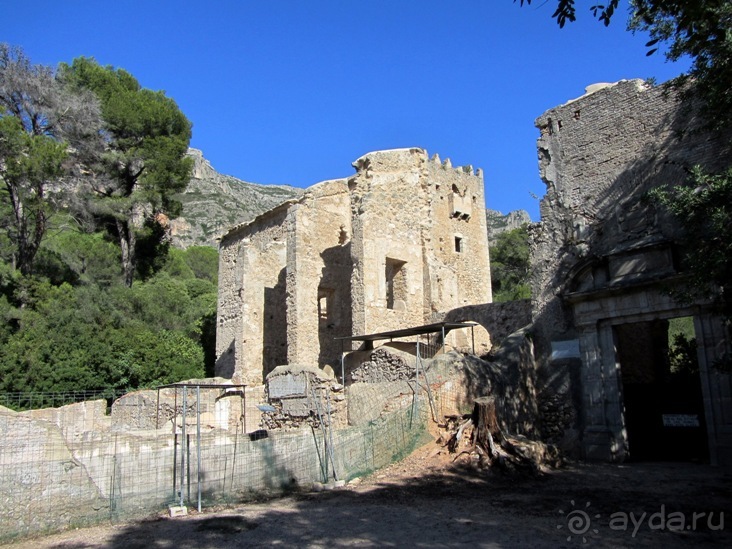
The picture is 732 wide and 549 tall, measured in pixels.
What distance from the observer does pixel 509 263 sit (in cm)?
3850

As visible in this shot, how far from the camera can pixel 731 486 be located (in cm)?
775

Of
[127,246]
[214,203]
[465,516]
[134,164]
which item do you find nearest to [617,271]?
[465,516]

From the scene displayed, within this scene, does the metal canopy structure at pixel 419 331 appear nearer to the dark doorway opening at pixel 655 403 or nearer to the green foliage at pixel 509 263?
the dark doorway opening at pixel 655 403

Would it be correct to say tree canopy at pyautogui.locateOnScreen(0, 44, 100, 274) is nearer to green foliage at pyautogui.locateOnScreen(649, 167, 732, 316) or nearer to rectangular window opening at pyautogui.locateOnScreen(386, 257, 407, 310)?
rectangular window opening at pyautogui.locateOnScreen(386, 257, 407, 310)

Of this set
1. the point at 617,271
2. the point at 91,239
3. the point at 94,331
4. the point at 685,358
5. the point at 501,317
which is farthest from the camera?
the point at 91,239

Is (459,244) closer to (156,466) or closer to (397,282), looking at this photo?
(397,282)

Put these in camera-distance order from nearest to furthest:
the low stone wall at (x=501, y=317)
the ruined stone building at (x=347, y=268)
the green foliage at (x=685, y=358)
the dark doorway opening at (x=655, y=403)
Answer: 1. the dark doorway opening at (x=655, y=403)
2. the green foliage at (x=685, y=358)
3. the low stone wall at (x=501, y=317)
4. the ruined stone building at (x=347, y=268)

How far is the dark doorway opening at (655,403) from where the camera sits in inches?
438

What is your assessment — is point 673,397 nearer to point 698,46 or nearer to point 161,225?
point 698,46

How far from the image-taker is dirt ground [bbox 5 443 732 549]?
5727mm

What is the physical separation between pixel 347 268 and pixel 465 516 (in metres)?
13.9

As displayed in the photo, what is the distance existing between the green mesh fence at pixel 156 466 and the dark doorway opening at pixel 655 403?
14.7 feet

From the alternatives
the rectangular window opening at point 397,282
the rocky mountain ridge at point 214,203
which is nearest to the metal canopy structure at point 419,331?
the rectangular window opening at point 397,282

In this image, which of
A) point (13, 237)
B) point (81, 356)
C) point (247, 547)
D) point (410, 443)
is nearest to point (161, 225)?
point (13, 237)
